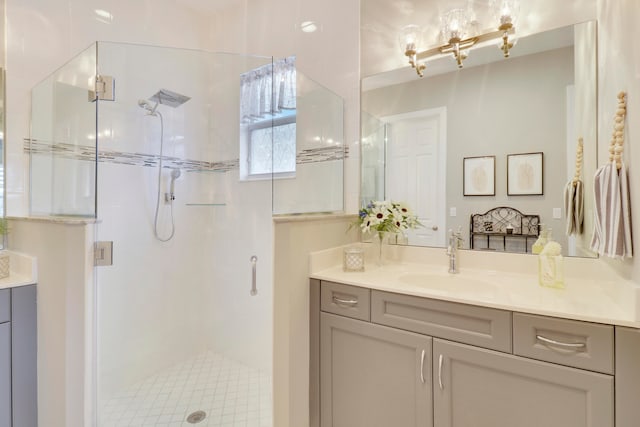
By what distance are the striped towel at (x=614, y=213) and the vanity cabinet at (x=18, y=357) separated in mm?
2575

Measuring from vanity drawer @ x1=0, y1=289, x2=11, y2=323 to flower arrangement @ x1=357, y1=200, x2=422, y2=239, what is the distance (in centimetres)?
184

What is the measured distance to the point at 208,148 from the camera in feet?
7.27

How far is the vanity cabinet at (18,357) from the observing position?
5.05 feet

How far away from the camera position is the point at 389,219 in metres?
1.86

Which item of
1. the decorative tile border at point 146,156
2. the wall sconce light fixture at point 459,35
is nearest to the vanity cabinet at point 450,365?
the decorative tile border at point 146,156

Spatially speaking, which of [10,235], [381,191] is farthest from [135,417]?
[381,191]

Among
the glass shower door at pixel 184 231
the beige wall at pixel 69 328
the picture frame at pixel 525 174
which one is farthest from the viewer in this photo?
the glass shower door at pixel 184 231

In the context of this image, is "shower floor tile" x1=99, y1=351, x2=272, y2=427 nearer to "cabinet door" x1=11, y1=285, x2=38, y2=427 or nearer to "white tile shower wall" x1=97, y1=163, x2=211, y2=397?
"white tile shower wall" x1=97, y1=163, x2=211, y2=397

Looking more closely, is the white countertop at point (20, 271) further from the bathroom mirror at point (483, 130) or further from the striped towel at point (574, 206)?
the striped towel at point (574, 206)

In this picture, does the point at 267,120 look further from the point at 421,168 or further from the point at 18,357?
the point at 18,357

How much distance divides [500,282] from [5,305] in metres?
2.38

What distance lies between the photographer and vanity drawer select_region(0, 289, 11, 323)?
60.5 inches

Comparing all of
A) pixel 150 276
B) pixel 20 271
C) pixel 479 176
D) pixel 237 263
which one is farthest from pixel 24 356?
pixel 479 176

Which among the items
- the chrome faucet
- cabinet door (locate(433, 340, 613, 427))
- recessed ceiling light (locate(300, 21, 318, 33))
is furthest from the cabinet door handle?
recessed ceiling light (locate(300, 21, 318, 33))
